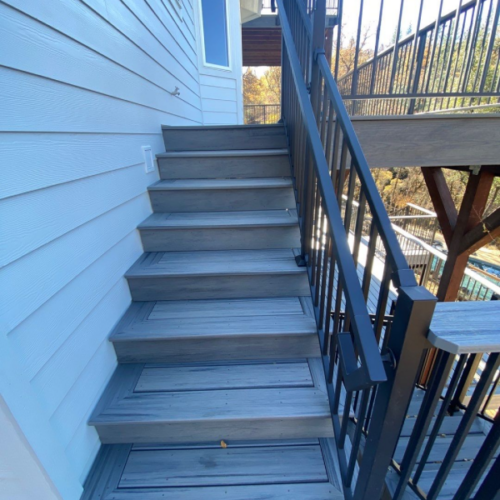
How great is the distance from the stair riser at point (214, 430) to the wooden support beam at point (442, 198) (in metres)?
2.76

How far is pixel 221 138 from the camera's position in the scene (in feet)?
7.79

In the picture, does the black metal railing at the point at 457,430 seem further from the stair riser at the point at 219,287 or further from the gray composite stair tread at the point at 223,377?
the stair riser at the point at 219,287

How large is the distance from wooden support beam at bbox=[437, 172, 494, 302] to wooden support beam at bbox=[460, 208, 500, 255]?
0.04 m

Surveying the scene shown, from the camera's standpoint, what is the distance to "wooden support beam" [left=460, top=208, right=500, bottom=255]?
246 cm

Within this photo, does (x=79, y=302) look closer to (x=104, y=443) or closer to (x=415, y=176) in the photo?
Answer: (x=104, y=443)

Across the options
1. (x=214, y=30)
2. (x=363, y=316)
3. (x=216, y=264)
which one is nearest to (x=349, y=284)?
(x=363, y=316)

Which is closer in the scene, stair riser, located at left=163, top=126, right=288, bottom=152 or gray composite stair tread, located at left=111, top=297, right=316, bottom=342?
gray composite stair tread, located at left=111, top=297, right=316, bottom=342

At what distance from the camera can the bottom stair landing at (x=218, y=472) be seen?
1.08 meters

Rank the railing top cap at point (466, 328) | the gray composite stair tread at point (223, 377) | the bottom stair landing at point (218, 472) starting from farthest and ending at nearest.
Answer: the gray composite stair tread at point (223, 377), the bottom stair landing at point (218, 472), the railing top cap at point (466, 328)

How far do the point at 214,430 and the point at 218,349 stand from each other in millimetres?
353

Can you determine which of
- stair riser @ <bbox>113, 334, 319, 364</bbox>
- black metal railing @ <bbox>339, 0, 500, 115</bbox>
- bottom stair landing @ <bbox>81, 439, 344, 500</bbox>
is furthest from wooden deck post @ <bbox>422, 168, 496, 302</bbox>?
bottom stair landing @ <bbox>81, 439, 344, 500</bbox>

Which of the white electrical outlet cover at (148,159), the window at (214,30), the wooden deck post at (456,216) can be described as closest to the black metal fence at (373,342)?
the white electrical outlet cover at (148,159)

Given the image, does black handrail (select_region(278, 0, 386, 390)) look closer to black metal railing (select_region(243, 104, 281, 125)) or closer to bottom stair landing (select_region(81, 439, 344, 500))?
bottom stair landing (select_region(81, 439, 344, 500))

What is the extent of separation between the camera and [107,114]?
4.61ft
